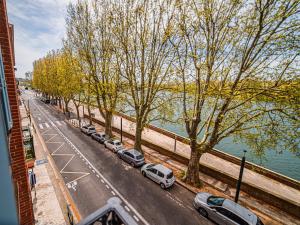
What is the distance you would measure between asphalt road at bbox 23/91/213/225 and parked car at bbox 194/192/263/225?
2.10 feet

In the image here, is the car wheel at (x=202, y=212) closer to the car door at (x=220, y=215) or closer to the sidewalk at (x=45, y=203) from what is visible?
the car door at (x=220, y=215)

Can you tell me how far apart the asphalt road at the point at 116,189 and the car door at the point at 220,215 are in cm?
65

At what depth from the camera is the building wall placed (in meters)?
3.78

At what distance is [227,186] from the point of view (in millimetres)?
14188

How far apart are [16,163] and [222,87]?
37.6ft

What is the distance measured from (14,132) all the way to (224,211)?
11291mm

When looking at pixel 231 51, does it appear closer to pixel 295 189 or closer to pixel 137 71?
pixel 137 71

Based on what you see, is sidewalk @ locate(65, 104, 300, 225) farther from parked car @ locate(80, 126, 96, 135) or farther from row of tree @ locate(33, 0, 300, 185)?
parked car @ locate(80, 126, 96, 135)

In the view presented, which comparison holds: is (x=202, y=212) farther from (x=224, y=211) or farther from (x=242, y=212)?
(x=242, y=212)

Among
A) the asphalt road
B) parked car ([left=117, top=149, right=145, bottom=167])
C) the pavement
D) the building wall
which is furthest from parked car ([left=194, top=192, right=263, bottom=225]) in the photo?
the building wall

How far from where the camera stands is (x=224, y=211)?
9.95 metres

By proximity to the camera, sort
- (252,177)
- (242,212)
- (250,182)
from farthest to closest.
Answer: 1. (252,177)
2. (250,182)
3. (242,212)

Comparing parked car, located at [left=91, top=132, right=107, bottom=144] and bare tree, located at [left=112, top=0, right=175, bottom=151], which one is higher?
bare tree, located at [left=112, top=0, right=175, bottom=151]

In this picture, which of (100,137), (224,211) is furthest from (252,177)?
(100,137)
